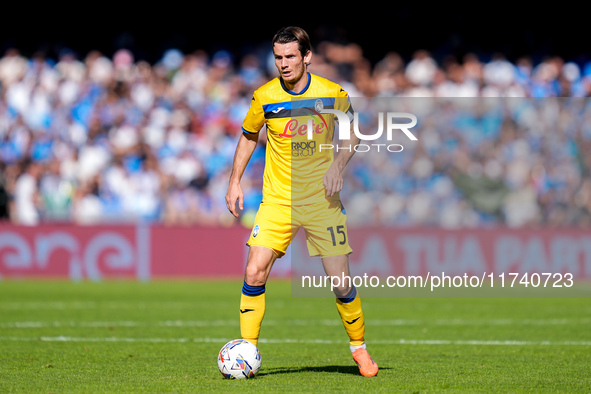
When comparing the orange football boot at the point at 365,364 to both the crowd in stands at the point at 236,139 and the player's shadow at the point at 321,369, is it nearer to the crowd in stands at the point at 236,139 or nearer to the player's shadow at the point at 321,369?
the player's shadow at the point at 321,369

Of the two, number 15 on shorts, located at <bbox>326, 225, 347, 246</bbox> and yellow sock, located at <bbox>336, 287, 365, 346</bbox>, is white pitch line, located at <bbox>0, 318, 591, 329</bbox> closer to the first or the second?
yellow sock, located at <bbox>336, 287, 365, 346</bbox>

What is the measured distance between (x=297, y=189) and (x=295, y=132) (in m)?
0.42

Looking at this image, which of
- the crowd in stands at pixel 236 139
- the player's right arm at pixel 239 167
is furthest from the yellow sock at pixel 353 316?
the crowd in stands at pixel 236 139

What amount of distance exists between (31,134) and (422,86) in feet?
27.6

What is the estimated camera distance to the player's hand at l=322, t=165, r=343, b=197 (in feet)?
20.5

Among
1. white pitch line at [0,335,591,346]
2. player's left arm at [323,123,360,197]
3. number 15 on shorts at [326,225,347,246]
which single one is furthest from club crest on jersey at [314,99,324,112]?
white pitch line at [0,335,591,346]

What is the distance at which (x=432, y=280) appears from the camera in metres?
15.8

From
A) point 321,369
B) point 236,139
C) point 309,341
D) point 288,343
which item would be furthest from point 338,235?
point 236,139

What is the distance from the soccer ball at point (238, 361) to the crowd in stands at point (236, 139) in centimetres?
1013

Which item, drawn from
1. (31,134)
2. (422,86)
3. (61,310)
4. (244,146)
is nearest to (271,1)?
(422,86)

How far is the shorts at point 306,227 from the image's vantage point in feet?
20.9

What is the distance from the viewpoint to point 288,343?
877 centimetres

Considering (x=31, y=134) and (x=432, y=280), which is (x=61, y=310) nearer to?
(x=432, y=280)

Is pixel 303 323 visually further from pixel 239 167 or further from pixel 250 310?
pixel 239 167
